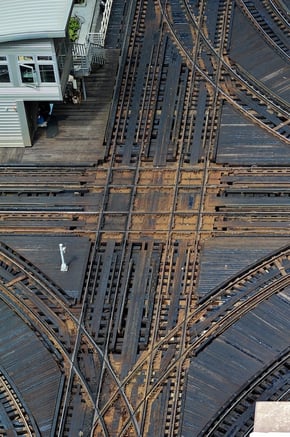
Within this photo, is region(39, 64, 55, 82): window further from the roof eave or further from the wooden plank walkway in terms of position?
the wooden plank walkway

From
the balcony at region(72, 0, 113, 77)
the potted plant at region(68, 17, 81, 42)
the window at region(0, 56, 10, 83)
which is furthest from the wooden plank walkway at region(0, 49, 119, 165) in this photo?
the window at region(0, 56, 10, 83)

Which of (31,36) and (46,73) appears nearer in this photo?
(31,36)

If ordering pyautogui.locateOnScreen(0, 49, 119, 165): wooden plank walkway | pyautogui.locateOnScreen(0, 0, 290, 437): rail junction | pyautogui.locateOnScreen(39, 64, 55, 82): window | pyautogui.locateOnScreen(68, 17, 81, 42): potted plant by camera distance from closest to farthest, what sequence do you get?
pyautogui.locateOnScreen(0, 0, 290, 437): rail junction, pyautogui.locateOnScreen(39, 64, 55, 82): window, pyautogui.locateOnScreen(0, 49, 119, 165): wooden plank walkway, pyautogui.locateOnScreen(68, 17, 81, 42): potted plant

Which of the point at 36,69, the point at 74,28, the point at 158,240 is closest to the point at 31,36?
the point at 36,69

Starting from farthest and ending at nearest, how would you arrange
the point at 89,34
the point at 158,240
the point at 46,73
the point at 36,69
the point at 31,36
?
the point at 89,34
the point at 46,73
the point at 36,69
the point at 31,36
the point at 158,240

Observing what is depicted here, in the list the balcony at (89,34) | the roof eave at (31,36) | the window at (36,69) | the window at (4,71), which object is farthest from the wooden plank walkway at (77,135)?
the roof eave at (31,36)

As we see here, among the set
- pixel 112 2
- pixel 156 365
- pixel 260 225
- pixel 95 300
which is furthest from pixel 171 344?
pixel 112 2

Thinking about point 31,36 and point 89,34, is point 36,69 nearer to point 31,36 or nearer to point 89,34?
point 31,36
